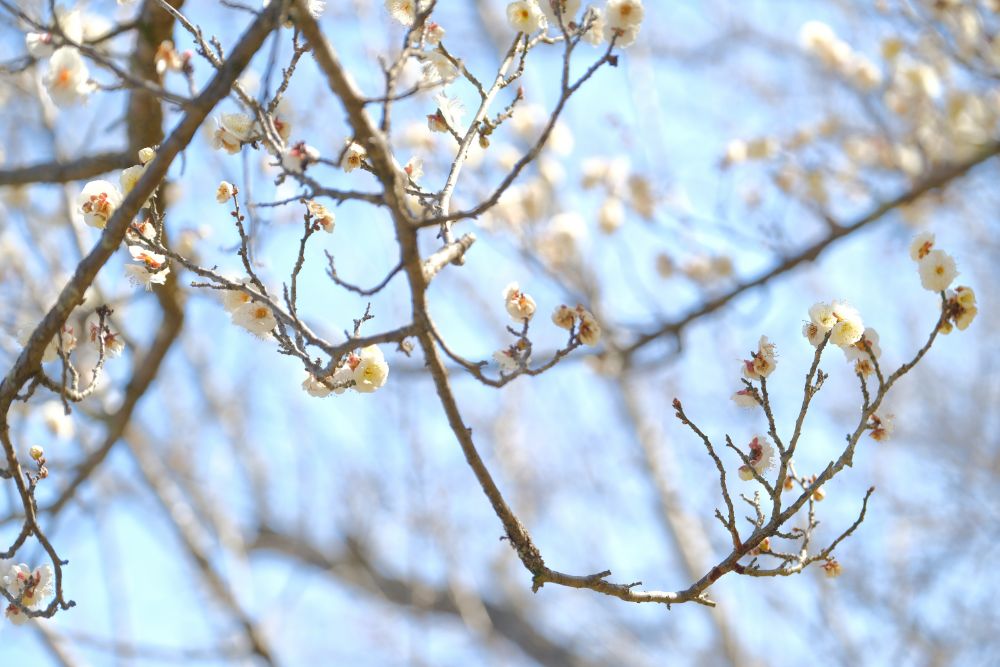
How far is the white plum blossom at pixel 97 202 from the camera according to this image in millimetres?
1650

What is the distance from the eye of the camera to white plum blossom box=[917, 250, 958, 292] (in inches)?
65.1

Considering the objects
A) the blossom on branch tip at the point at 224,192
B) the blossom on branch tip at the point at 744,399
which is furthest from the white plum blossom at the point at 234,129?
the blossom on branch tip at the point at 744,399

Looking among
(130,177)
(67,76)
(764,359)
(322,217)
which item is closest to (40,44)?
(67,76)

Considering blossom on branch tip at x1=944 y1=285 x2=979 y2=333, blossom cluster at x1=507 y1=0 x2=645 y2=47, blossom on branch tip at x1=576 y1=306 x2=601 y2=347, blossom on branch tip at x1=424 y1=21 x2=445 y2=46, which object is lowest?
blossom on branch tip at x1=576 y1=306 x2=601 y2=347

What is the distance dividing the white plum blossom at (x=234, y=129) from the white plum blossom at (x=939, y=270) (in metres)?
1.20

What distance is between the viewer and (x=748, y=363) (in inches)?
68.7

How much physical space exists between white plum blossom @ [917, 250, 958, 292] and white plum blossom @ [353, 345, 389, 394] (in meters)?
0.98

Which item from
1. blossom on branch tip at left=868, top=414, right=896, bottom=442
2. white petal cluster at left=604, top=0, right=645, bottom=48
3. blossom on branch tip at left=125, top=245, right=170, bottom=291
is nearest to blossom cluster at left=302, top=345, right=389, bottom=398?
blossom on branch tip at left=125, top=245, right=170, bottom=291

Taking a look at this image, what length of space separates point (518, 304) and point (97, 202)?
765mm

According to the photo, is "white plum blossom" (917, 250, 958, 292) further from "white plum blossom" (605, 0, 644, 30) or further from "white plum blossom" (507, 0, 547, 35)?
"white plum blossom" (507, 0, 547, 35)

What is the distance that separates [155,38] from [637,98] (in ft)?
10.1

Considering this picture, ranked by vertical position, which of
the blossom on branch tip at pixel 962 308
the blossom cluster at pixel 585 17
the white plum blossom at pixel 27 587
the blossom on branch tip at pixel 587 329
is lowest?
the white plum blossom at pixel 27 587

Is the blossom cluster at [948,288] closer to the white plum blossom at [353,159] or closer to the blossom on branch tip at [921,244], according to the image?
the blossom on branch tip at [921,244]

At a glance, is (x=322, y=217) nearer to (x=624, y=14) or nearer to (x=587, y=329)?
(x=587, y=329)
